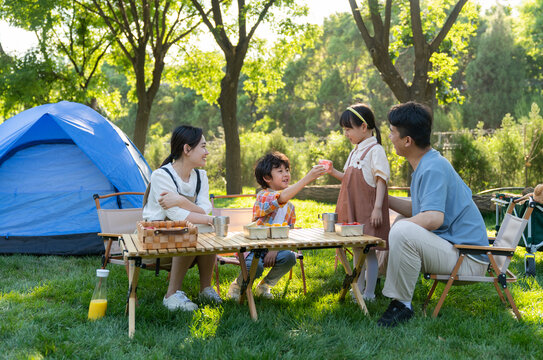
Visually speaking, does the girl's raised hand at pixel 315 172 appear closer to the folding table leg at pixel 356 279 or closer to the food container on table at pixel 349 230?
the food container on table at pixel 349 230

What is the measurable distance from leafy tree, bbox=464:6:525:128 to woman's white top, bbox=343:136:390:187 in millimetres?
23857

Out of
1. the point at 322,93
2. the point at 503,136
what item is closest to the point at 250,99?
the point at 322,93

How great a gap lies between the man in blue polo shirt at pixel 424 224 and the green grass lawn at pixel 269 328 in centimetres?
28

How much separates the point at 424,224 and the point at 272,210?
1101 mm

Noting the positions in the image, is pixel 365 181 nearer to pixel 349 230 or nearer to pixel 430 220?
pixel 349 230

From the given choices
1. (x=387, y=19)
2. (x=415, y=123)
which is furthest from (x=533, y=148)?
(x=415, y=123)

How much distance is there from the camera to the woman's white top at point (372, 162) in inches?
154

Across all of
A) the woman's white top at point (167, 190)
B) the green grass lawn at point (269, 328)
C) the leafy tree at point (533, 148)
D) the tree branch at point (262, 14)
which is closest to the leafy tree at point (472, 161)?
the leafy tree at point (533, 148)

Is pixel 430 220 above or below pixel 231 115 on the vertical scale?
below

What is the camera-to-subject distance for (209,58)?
15430 millimetres

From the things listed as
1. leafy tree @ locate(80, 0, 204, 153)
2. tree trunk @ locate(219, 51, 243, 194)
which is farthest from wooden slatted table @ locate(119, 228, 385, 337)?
leafy tree @ locate(80, 0, 204, 153)

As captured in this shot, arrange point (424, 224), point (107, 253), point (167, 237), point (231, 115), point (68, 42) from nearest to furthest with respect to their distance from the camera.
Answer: point (167, 237) < point (424, 224) < point (107, 253) < point (231, 115) < point (68, 42)

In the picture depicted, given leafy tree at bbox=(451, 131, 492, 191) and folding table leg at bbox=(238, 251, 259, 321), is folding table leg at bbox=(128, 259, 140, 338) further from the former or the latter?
leafy tree at bbox=(451, 131, 492, 191)

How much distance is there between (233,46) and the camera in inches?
437
